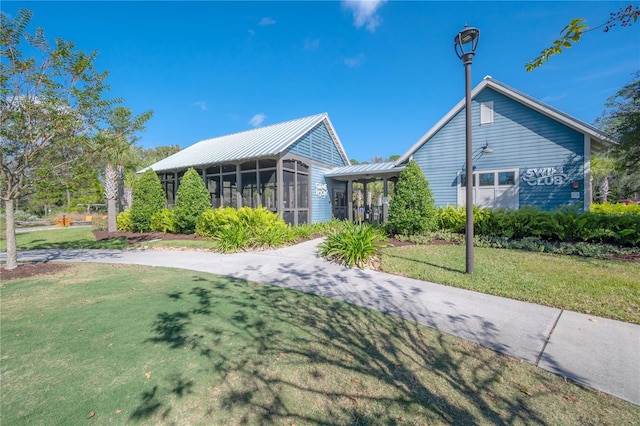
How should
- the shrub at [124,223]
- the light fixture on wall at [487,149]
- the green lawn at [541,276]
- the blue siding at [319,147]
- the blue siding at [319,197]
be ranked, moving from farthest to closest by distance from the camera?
the shrub at [124,223], the blue siding at [319,197], the blue siding at [319,147], the light fixture on wall at [487,149], the green lawn at [541,276]

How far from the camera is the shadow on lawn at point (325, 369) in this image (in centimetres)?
200

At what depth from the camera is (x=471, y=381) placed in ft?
7.71

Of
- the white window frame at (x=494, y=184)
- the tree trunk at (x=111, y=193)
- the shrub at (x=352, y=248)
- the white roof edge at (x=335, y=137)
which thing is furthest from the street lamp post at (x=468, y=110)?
the tree trunk at (x=111, y=193)

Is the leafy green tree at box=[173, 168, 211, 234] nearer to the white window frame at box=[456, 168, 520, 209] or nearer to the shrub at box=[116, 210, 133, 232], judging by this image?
the shrub at box=[116, 210, 133, 232]

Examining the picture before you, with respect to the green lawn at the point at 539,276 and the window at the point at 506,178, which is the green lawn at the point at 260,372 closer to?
the green lawn at the point at 539,276

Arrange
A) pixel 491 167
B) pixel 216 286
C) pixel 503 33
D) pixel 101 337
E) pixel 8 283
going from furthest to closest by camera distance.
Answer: pixel 491 167, pixel 503 33, pixel 8 283, pixel 216 286, pixel 101 337

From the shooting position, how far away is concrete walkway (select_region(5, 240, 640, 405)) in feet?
8.41

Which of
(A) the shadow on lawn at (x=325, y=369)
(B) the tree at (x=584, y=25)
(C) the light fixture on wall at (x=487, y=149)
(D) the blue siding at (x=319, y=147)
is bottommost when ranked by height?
(A) the shadow on lawn at (x=325, y=369)

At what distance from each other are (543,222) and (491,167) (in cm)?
433

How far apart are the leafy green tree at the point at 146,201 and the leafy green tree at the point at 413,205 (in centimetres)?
1177

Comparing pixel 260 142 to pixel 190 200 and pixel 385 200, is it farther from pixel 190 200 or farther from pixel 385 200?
pixel 385 200

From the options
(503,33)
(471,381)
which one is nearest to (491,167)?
(503,33)

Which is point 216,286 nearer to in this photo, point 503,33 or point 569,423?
point 569,423

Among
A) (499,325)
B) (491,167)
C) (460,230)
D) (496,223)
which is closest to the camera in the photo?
(499,325)
